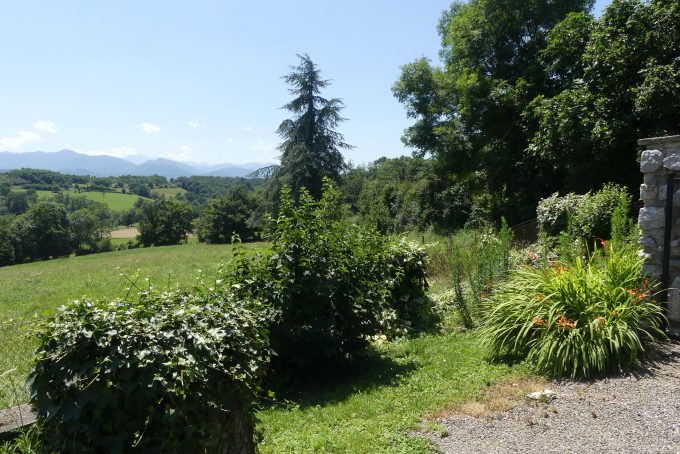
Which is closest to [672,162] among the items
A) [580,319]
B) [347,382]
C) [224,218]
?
[580,319]

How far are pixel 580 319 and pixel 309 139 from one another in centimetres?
2247

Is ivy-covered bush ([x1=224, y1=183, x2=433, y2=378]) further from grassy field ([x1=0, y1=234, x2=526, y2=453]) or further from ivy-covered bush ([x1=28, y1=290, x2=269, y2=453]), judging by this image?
ivy-covered bush ([x1=28, y1=290, x2=269, y2=453])

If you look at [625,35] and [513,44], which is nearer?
[625,35]

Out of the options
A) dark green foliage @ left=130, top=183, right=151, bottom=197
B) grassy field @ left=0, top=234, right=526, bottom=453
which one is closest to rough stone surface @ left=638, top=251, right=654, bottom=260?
grassy field @ left=0, top=234, right=526, bottom=453

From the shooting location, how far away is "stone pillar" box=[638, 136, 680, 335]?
4.97 meters

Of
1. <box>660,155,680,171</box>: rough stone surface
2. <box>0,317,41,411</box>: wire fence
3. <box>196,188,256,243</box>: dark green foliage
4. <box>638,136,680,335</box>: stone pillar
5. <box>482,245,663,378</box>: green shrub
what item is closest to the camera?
<box>0,317,41,411</box>: wire fence

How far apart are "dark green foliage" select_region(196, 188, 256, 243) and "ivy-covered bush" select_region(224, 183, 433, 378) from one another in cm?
4228

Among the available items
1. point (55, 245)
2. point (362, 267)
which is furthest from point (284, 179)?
point (55, 245)

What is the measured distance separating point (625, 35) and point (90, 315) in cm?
1381

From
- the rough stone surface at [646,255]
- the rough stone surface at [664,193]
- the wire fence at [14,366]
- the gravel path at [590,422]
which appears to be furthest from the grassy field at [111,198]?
the gravel path at [590,422]

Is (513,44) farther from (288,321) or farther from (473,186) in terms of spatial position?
(288,321)

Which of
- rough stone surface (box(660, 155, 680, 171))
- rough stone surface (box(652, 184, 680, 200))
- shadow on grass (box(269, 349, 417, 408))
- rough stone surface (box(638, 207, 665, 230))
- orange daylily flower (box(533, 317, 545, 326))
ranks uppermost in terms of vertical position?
rough stone surface (box(660, 155, 680, 171))

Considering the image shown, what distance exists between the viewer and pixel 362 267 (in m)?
5.74

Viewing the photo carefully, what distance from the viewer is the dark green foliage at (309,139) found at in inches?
986
